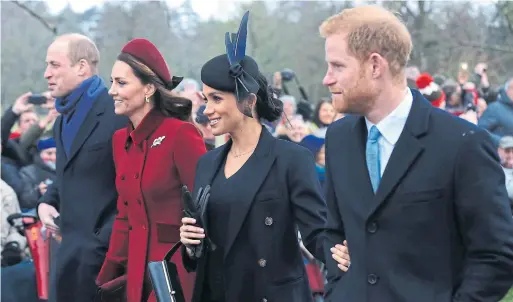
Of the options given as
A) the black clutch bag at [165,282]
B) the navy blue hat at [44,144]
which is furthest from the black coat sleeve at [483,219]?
the navy blue hat at [44,144]

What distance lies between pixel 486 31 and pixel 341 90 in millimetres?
24584

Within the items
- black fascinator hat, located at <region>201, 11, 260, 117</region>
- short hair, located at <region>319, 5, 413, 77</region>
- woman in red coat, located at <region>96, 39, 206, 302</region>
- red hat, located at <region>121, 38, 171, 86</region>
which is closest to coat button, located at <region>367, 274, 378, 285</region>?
short hair, located at <region>319, 5, 413, 77</region>

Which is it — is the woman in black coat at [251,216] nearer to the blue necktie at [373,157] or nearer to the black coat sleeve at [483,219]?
the blue necktie at [373,157]

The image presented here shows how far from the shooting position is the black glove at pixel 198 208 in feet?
13.7

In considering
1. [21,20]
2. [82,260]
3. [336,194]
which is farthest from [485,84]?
[21,20]

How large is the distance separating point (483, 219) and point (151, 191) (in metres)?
2.44

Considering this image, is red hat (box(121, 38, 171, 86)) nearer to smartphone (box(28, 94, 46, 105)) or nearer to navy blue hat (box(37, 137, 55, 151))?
navy blue hat (box(37, 137, 55, 151))

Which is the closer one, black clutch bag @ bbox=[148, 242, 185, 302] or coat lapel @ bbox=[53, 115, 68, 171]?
black clutch bag @ bbox=[148, 242, 185, 302]

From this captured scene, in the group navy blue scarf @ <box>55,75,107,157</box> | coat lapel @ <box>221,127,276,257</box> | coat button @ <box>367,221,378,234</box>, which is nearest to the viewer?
coat button @ <box>367,221,378,234</box>

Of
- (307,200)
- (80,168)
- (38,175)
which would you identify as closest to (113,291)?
(80,168)

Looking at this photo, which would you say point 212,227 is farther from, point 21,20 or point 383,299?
point 21,20

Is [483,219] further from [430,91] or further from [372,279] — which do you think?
[430,91]

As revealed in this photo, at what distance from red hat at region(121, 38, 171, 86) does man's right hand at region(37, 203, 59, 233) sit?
1329 mm

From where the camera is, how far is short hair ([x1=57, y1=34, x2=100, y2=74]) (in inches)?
239
